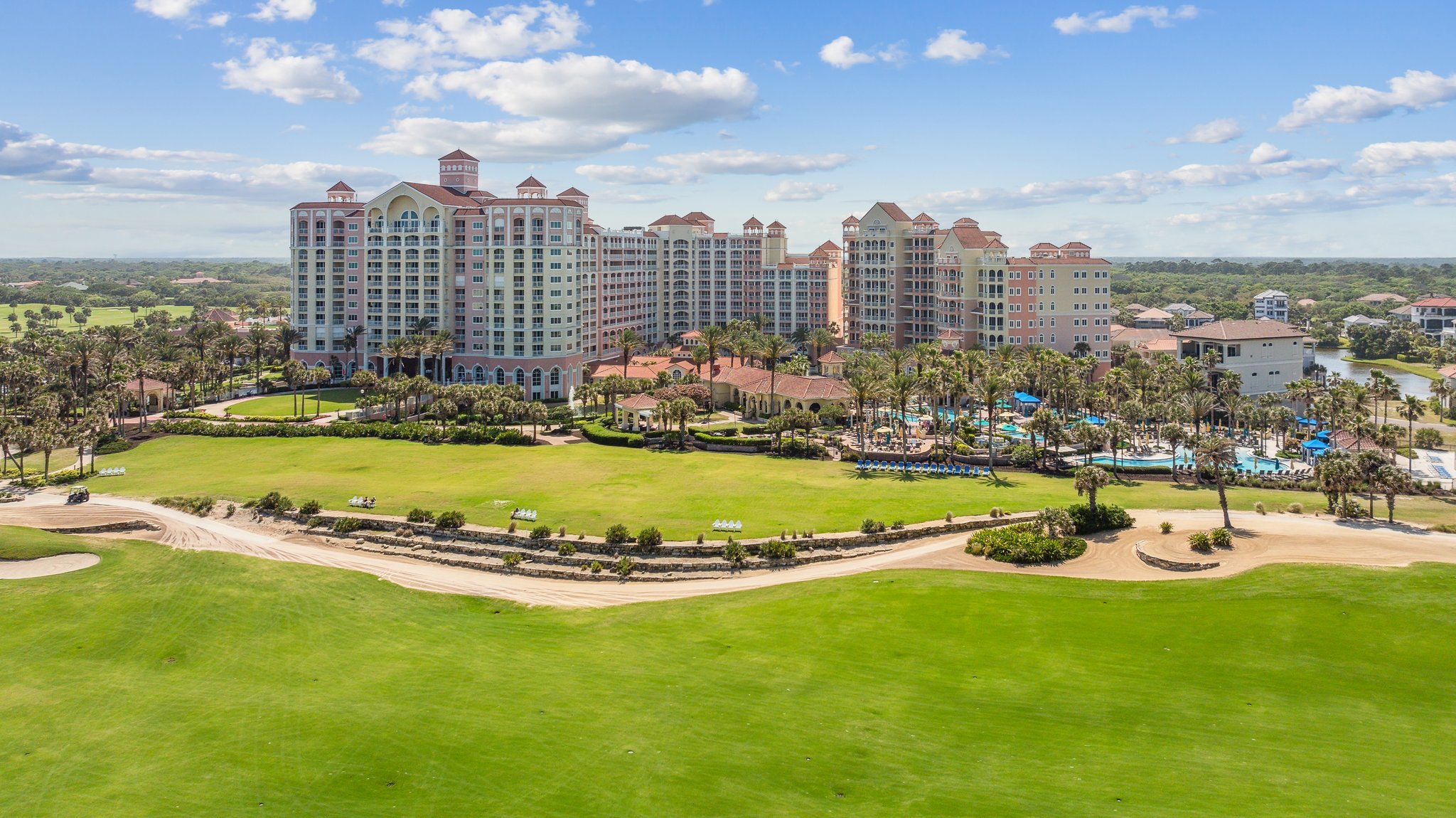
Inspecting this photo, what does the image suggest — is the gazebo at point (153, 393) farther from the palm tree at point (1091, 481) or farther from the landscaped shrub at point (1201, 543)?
the landscaped shrub at point (1201, 543)

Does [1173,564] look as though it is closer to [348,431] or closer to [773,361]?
[773,361]

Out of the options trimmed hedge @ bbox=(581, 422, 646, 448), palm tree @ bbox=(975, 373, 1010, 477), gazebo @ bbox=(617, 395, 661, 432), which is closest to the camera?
palm tree @ bbox=(975, 373, 1010, 477)

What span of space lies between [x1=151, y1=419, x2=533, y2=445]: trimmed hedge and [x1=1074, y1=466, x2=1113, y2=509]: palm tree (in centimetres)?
6052

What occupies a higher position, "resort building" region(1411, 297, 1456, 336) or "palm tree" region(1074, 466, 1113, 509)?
"resort building" region(1411, 297, 1456, 336)

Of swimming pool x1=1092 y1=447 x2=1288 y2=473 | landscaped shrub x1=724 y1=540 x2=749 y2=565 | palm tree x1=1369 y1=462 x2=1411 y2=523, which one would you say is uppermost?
palm tree x1=1369 y1=462 x2=1411 y2=523

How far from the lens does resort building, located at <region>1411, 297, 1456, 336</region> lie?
18075 centimetres

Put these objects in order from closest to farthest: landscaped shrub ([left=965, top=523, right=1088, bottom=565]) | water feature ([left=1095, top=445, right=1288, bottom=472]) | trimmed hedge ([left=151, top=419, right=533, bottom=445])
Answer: landscaped shrub ([left=965, top=523, right=1088, bottom=565]) < water feature ([left=1095, top=445, right=1288, bottom=472]) < trimmed hedge ([left=151, top=419, right=533, bottom=445])

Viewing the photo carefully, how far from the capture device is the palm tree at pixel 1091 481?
61.6 meters

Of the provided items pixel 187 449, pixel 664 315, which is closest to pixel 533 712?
pixel 187 449

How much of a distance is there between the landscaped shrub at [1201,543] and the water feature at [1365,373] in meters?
88.6

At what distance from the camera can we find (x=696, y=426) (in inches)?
4139

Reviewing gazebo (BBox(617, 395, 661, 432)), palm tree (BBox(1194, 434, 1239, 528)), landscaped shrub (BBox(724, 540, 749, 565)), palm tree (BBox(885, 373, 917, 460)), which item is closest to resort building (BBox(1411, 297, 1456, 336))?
palm tree (BBox(885, 373, 917, 460))

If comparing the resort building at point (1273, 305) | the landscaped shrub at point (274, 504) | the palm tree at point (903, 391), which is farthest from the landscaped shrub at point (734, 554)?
the resort building at point (1273, 305)

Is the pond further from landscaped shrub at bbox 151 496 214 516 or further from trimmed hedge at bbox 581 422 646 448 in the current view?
landscaped shrub at bbox 151 496 214 516
